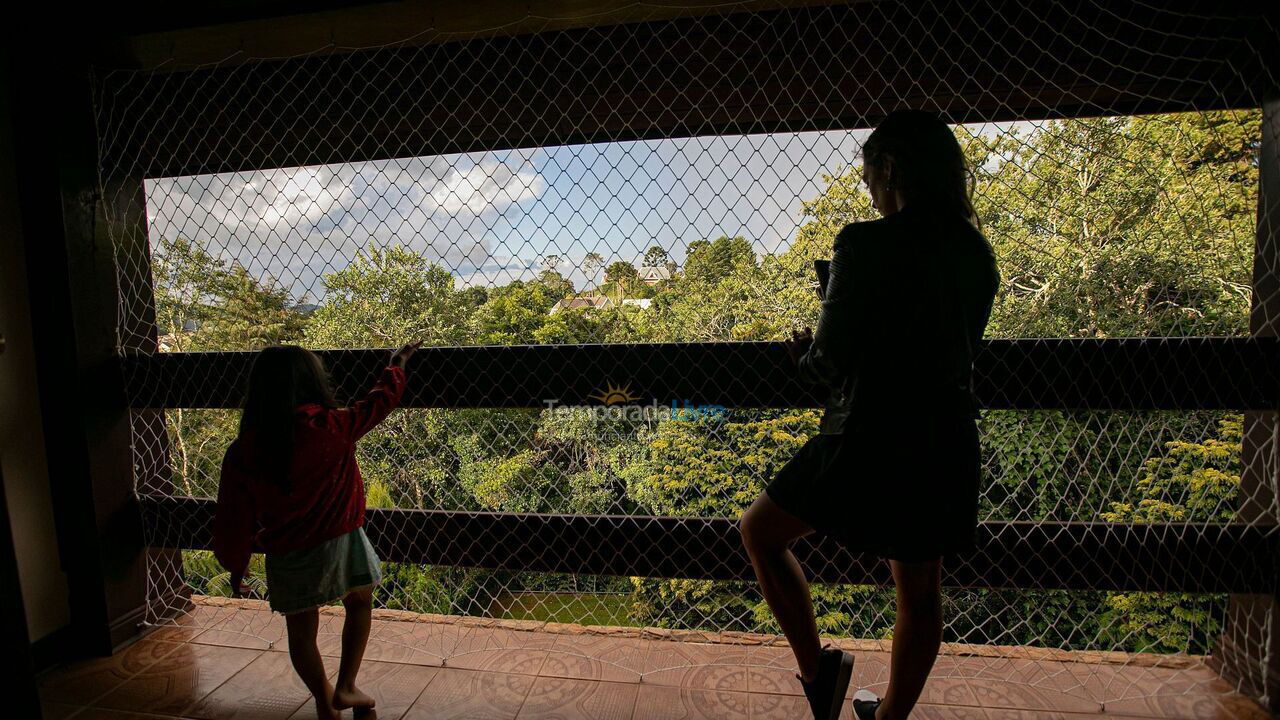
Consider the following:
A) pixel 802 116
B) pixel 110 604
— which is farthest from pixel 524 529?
pixel 802 116

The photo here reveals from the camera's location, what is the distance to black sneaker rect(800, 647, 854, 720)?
1285 mm

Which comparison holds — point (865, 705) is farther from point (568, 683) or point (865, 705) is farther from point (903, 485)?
point (568, 683)

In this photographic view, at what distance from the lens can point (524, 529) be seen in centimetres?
179

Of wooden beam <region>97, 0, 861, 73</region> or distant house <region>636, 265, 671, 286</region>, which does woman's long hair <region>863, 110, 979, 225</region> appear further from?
distant house <region>636, 265, 671, 286</region>

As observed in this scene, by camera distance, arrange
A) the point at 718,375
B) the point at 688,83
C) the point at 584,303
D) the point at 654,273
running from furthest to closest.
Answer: the point at 584,303
the point at 654,273
the point at 688,83
the point at 718,375

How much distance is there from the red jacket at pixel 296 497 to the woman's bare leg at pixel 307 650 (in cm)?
17

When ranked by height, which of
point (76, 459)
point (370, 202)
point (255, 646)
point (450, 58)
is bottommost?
point (255, 646)

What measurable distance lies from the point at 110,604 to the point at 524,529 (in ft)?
4.42

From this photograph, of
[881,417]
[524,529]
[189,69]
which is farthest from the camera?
[189,69]

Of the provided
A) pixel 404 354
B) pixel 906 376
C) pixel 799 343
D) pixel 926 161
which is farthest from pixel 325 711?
pixel 926 161

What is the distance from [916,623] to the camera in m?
1.16

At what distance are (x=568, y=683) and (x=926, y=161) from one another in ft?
5.12

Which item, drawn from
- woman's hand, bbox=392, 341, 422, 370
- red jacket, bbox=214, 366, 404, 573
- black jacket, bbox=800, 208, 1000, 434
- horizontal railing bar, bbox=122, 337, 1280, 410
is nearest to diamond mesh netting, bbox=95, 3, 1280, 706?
horizontal railing bar, bbox=122, 337, 1280, 410

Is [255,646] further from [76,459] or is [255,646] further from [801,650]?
[801,650]
